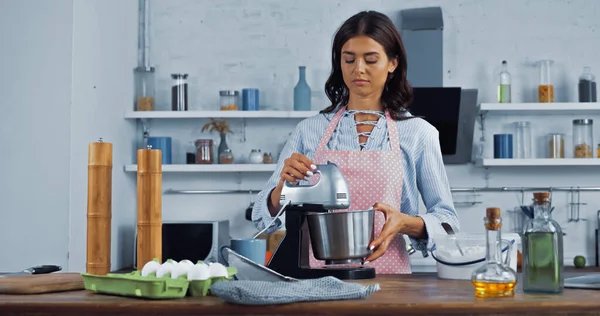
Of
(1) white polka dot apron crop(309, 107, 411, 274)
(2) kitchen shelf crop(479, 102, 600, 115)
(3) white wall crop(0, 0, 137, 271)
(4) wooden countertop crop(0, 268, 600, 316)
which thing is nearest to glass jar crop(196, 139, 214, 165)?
(3) white wall crop(0, 0, 137, 271)

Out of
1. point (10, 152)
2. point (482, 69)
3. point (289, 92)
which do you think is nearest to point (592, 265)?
point (482, 69)

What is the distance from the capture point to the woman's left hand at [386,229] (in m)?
2.18

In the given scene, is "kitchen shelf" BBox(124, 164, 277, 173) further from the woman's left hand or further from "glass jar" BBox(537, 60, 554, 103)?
the woman's left hand

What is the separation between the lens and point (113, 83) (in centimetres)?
490

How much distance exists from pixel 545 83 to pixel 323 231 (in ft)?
11.7

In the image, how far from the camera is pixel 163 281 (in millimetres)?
1605

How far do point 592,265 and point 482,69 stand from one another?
4.76 ft

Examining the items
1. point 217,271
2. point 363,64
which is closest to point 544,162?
point 363,64

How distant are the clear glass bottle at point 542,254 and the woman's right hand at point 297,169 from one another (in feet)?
1.97

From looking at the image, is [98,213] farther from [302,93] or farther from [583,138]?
[583,138]

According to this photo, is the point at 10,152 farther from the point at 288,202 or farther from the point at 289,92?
the point at 288,202

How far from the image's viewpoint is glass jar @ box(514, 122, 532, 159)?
5.13m

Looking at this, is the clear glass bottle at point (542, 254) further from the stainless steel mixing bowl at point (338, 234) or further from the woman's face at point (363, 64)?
the woman's face at point (363, 64)

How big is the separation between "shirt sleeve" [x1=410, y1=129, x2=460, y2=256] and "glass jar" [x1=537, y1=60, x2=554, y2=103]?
2.74 metres
